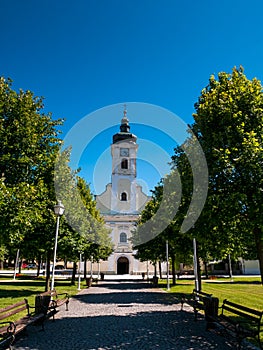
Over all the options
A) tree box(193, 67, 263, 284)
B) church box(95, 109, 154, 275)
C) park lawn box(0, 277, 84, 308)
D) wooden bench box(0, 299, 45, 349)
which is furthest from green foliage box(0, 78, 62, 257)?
church box(95, 109, 154, 275)

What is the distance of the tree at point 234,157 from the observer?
9539 mm

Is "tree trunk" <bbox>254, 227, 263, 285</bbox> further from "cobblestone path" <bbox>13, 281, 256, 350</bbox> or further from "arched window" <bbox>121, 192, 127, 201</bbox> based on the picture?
"arched window" <bbox>121, 192, 127, 201</bbox>

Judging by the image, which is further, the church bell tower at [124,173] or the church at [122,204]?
the church bell tower at [124,173]

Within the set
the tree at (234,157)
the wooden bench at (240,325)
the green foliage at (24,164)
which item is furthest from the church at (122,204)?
the wooden bench at (240,325)

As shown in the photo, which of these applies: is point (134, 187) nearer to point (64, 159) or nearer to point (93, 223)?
point (93, 223)

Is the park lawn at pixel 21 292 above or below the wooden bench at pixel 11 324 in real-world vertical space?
below

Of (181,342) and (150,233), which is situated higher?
(150,233)

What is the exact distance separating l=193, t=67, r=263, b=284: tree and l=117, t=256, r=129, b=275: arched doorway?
48305 millimetres

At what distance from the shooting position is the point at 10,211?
44.0ft

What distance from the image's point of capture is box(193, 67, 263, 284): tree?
9539 millimetres

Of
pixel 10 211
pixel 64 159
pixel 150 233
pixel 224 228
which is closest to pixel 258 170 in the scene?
pixel 224 228

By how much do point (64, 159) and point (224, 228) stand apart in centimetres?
1224

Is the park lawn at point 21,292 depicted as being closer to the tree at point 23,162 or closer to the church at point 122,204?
the tree at point 23,162

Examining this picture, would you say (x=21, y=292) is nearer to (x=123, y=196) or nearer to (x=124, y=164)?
(x=123, y=196)
